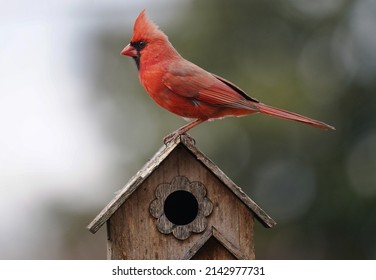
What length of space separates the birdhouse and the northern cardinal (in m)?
0.38

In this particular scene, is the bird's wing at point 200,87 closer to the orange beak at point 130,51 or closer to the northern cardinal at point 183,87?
the northern cardinal at point 183,87

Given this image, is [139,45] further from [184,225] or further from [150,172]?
[184,225]

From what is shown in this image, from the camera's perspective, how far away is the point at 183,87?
4605 millimetres

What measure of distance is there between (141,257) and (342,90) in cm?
970

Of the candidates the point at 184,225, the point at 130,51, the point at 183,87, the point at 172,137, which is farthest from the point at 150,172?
the point at 130,51

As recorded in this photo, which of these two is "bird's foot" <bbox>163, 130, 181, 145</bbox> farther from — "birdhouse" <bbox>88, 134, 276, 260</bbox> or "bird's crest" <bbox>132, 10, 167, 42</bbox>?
"bird's crest" <bbox>132, 10, 167, 42</bbox>

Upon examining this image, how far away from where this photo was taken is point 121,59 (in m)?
14.8

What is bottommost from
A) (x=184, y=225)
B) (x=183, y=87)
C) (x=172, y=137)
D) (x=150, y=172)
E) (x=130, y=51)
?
(x=184, y=225)

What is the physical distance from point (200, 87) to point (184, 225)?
73 centimetres

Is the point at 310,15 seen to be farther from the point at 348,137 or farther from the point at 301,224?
the point at 301,224

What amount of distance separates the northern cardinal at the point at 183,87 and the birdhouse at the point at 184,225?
376 mm

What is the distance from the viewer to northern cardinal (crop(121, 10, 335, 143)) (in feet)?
15.2

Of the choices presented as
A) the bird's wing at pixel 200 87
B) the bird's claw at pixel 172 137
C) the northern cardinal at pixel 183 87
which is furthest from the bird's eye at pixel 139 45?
the bird's claw at pixel 172 137

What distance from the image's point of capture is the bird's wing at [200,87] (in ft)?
15.1
